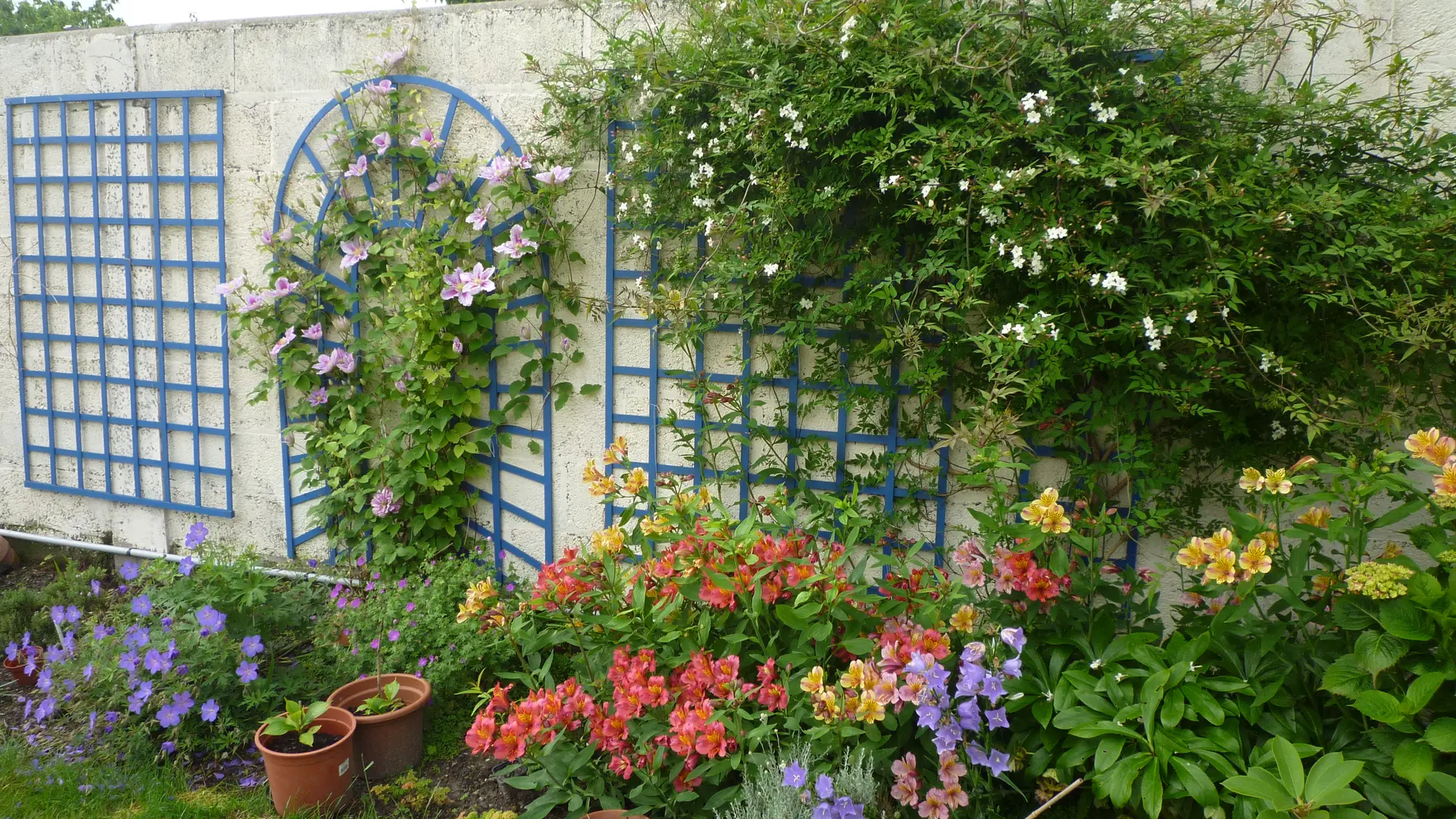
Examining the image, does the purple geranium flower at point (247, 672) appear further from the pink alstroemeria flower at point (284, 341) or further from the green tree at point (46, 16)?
the green tree at point (46, 16)

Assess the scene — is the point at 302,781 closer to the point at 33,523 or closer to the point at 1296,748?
the point at 1296,748

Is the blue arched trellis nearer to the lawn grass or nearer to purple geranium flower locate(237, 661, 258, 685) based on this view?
purple geranium flower locate(237, 661, 258, 685)

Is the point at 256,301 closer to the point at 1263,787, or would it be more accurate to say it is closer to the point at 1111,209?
the point at 1111,209

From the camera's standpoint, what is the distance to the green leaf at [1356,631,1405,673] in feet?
5.44

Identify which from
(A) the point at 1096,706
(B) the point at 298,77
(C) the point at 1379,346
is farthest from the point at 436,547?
(C) the point at 1379,346

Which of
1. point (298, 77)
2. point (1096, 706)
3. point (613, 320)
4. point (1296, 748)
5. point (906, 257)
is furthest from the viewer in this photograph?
point (298, 77)

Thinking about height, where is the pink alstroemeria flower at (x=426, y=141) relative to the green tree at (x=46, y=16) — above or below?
below

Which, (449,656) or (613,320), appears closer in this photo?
(449,656)

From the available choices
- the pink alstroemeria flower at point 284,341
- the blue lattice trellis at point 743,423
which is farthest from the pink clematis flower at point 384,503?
the blue lattice trellis at point 743,423

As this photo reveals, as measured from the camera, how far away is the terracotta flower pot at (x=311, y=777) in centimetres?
239

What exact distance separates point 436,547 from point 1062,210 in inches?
99.2

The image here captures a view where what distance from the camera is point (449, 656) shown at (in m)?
2.78

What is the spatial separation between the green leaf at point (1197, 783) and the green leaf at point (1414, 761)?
0.32m

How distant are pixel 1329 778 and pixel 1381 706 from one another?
0.22 m
